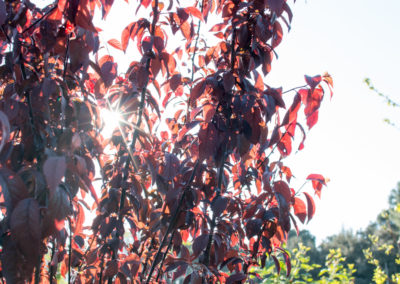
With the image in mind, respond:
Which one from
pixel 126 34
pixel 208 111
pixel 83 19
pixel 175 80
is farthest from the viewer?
pixel 175 80

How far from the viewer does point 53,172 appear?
2.44 ft

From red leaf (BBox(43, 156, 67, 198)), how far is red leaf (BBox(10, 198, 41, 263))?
7cm

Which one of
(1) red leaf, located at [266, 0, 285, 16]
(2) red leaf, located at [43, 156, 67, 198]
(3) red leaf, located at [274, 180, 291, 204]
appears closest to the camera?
(2) red leaf, located at [43, 156, 67, 198]

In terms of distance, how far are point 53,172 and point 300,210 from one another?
1.05 metres

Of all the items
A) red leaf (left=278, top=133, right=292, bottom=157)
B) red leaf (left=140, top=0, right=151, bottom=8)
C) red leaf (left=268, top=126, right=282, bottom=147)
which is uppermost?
red leaf (left=140, top=0, right=151, bottom=8)

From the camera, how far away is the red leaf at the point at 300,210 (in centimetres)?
151

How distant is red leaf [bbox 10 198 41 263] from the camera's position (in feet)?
2.48

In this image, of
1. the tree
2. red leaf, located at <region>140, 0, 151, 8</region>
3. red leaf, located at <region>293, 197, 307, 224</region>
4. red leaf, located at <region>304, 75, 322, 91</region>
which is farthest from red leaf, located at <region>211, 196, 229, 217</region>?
red leaf, located at <region>140, 0, 151, 8</region>

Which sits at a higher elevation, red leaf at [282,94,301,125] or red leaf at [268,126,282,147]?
red leaf at [282,94,301,125]

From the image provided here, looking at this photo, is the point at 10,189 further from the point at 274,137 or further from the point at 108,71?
the point at 274,137

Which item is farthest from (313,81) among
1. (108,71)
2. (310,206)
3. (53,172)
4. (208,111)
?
(53,172)

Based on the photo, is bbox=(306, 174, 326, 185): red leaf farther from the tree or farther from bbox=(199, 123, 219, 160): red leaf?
bbox=(199, 123, 219, 160): red leaf

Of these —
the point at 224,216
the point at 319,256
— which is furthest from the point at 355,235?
the point at 224,216

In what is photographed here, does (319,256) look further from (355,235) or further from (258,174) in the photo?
(258,174)
